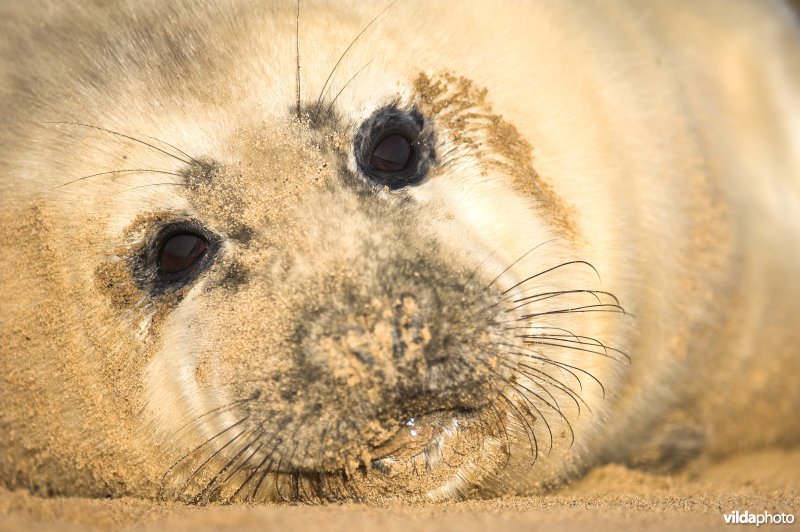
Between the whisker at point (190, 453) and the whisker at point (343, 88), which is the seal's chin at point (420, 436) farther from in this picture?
the whisker at point (343, 88)

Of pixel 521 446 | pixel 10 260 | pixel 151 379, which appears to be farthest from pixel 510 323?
pixel 10 260

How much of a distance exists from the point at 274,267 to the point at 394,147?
477mm

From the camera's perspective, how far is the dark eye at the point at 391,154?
2.26m

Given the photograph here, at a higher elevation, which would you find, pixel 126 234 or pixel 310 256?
pixel 126 234

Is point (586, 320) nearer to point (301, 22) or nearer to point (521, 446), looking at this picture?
point (521, 446)

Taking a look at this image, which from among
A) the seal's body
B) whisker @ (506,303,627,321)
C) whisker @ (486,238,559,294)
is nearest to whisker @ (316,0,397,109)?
the seal's body

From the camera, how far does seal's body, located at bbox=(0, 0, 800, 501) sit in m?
1.99

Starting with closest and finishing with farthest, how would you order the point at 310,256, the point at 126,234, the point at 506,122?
the point at 310,256 < the point at 126,234 < the point at 506,122

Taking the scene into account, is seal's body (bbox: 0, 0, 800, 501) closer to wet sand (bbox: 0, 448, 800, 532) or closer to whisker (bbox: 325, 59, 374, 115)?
whisker (bbox: 325, 59, 374, 115)

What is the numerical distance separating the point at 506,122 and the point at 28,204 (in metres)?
1.31

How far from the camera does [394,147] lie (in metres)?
2.28

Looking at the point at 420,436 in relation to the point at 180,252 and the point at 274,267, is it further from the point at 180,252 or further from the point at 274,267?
the point at 180,252

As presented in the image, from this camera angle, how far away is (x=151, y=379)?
2.22 metres

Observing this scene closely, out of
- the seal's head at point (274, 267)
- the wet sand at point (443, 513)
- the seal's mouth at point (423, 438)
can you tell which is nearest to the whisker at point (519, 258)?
the seal's head at point (274, 267)
